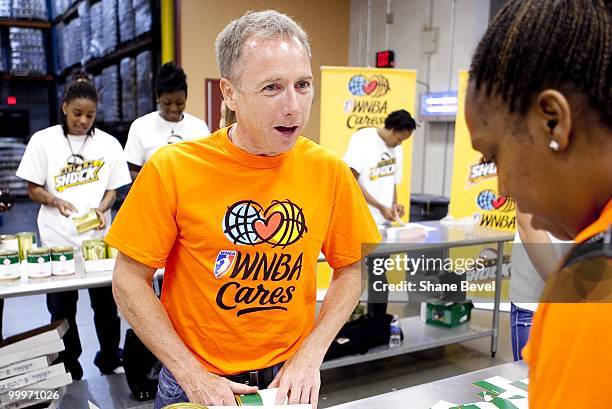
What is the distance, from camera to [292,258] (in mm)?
1158

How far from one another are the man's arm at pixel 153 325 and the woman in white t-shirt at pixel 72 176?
5.42ft

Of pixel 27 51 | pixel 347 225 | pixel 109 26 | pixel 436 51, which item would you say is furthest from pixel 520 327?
pixel 27 51

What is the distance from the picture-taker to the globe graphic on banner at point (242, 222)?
3.64ft

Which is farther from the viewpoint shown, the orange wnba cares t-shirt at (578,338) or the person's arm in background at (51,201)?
the person's arm in background at (51,201)

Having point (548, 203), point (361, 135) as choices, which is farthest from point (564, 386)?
point (361, 135)

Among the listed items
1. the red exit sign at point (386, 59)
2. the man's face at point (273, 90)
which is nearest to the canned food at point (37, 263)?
the man's face at point (273, 90)

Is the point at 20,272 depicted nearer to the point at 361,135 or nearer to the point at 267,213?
the point at 267,213

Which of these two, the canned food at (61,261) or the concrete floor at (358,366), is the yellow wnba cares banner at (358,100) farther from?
the canned food at (61,261)

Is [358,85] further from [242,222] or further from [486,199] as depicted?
[242,222]

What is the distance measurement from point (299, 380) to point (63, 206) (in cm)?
202

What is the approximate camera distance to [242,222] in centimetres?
112

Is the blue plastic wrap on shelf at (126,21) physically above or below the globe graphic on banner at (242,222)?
above

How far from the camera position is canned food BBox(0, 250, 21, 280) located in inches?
82.7

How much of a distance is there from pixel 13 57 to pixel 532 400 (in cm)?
655
